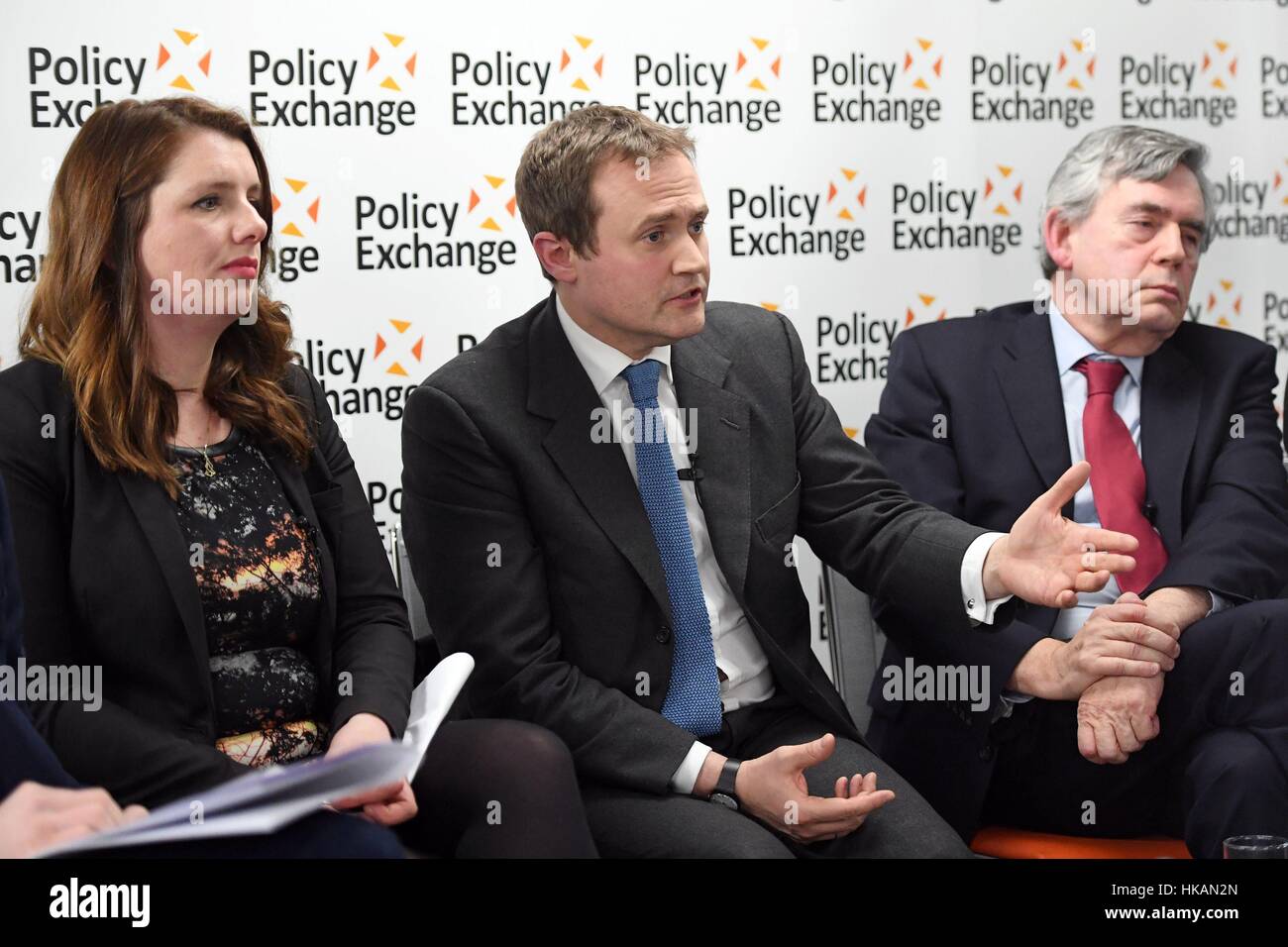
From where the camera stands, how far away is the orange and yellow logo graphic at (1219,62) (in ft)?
13.1

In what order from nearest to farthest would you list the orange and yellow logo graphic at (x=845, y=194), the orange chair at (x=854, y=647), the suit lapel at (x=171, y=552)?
the suit lapel at (x=171, y=552), the orange chair at (x=854, y=647), the orange and yellow logo graphic at (x=845, y=194)

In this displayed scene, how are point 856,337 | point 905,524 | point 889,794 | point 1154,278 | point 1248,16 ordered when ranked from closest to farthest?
1. point 889,794
2. point 905,524
3. point 1154,278
4. point 856,337
5. point 1248,16

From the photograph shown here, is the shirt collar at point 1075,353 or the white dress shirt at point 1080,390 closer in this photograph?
the white dress shirt at point 1080,390

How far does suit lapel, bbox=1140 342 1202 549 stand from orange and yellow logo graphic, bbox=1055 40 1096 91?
0.98 metres

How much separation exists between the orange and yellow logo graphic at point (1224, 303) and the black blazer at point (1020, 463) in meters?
0.81

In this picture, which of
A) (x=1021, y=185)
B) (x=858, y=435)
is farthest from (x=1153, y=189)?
(x=858, y=435)

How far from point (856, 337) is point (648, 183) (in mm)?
1245

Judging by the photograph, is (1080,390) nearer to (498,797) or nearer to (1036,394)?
(1036,394)

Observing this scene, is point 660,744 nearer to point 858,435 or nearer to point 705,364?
point 705,364

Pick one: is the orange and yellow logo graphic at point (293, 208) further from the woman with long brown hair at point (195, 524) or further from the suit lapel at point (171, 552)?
the suit lapel at point (171, 552)

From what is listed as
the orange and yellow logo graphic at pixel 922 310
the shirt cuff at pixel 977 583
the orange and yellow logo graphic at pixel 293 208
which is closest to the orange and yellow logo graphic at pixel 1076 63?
the orange and yellow logo graphic at pixel 922 310

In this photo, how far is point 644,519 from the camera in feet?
8.46

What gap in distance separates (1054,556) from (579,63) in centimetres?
169

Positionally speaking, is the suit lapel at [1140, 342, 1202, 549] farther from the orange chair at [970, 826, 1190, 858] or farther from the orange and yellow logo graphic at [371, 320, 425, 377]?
the orange and yellow logo graphic at [371, 320, 425, 377]
